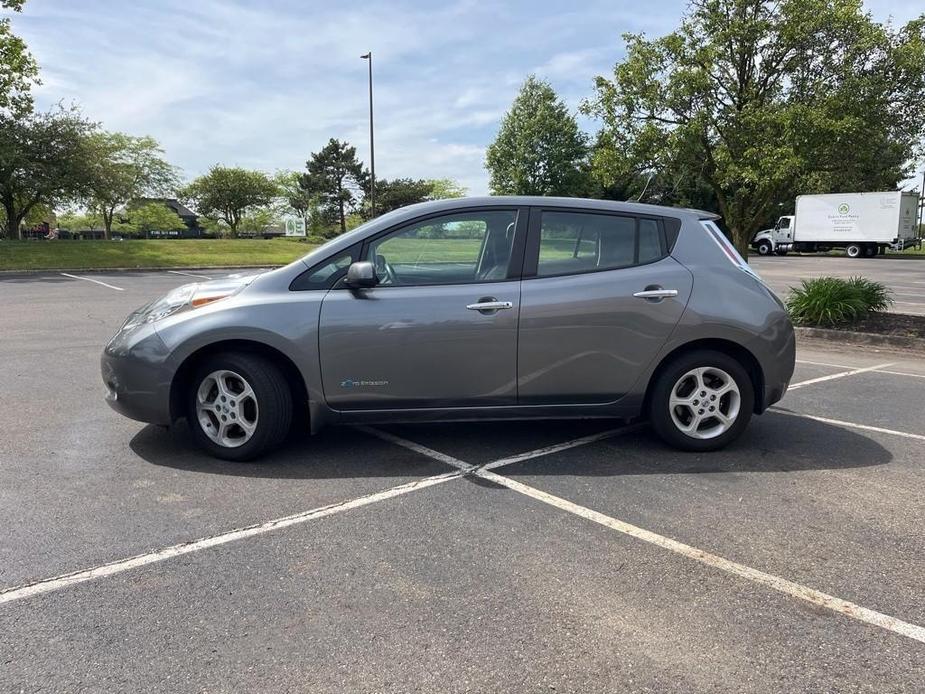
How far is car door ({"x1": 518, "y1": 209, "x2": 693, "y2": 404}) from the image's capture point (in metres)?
4.22

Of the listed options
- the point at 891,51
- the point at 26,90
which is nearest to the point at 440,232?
the point at 891,51

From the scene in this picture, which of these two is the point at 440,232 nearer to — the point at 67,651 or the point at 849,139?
the point at 67,651

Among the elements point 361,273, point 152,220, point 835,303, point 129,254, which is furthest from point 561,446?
point 152,220

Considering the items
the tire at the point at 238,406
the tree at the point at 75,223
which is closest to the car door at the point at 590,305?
the tire at the point at 238,406

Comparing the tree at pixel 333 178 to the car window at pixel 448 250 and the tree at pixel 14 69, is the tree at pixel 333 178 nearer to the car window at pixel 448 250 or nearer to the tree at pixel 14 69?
the tree at pixel 14 69

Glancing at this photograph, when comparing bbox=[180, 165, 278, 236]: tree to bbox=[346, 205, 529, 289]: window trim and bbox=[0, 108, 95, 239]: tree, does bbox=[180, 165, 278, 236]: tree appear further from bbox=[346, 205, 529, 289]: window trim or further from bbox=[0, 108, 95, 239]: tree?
bbox=[346, 205, 529, 289]: window trim

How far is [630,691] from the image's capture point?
86.2 inches

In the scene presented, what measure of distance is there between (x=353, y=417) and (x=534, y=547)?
156cm

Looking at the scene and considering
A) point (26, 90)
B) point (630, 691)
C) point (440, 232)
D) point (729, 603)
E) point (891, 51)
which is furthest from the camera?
point (26, 90)

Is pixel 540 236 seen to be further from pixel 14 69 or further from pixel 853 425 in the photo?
pixel 14 69

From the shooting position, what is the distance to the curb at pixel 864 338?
28.2 ft

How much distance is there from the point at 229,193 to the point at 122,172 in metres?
27.5

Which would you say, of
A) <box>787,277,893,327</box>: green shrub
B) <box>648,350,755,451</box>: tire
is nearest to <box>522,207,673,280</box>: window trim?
<box>648,350,755,451</box>: tire

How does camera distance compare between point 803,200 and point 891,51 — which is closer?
point 891,51
